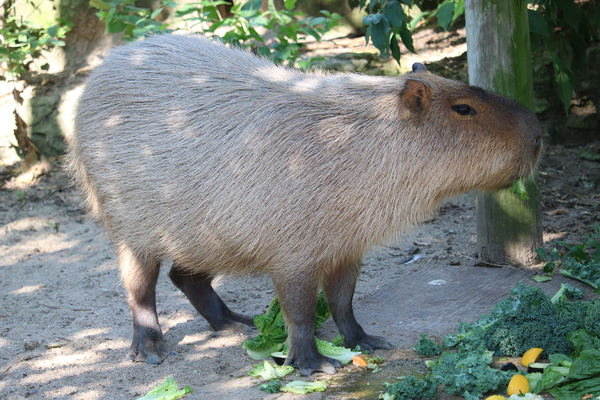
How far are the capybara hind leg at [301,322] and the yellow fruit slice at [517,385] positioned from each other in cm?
85

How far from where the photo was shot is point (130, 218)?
368 centimetres

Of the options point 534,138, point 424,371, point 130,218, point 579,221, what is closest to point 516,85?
point 534,138

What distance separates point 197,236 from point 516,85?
222cm

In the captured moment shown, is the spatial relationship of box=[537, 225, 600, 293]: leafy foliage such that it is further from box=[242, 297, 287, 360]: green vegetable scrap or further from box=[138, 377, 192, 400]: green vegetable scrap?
box=[138, 377, 192, 400]: green vegetable scrap

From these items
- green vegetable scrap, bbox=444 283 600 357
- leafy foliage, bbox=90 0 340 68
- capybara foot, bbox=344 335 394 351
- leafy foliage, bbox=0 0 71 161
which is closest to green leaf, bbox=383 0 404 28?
leafy foliage, bbox=90 0 340 68

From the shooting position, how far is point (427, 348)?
3377mm

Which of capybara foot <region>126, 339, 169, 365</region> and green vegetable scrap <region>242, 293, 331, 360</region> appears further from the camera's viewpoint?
capybara foot <region>126, 339, 169, 365</region>

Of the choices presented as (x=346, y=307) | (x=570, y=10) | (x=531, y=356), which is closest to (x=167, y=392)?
(x=346, y=307)

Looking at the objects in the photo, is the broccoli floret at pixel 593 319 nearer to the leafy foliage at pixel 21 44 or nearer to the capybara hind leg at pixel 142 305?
the capybara hind leg at pixel 142 305

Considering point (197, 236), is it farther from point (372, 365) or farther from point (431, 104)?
point (431, 104)

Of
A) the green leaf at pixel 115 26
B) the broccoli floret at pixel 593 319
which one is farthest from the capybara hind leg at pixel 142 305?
the green leaf at pixel 115 26

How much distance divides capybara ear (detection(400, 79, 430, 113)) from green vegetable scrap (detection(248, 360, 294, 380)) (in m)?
1.38

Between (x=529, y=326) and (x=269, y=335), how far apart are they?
1.34 metres

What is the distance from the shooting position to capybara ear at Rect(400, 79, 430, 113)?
3.23 meters
